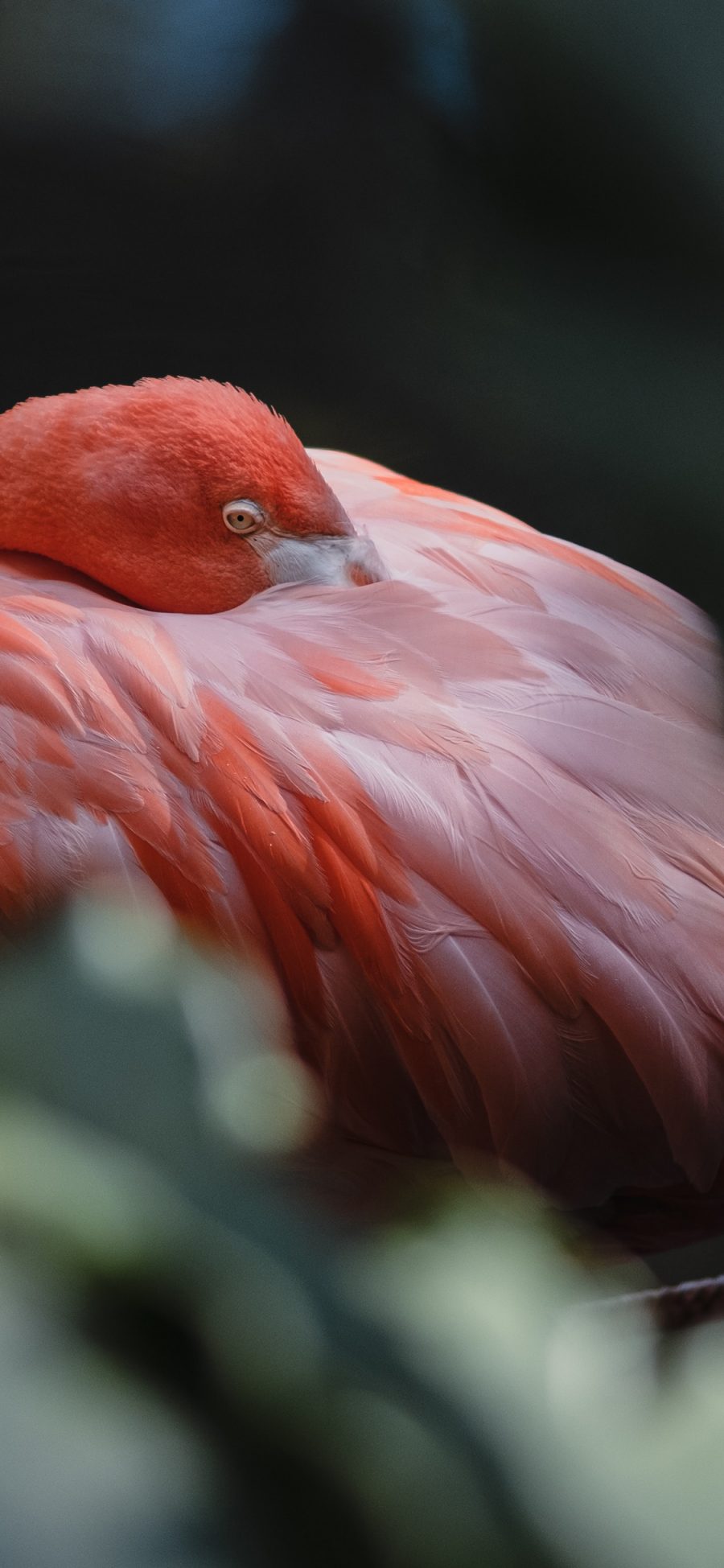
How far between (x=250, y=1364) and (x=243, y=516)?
0.67 m

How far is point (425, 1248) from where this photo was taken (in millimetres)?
342

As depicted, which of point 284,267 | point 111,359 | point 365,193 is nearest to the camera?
point 365,193

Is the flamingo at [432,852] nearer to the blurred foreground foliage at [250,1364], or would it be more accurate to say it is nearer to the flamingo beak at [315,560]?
the flamingo beak at [315,560]

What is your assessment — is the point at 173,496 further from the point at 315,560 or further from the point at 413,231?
the point at 413,231

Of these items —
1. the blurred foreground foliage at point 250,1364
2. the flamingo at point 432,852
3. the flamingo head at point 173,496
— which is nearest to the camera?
the blurred foreground foliage at point 250,1364

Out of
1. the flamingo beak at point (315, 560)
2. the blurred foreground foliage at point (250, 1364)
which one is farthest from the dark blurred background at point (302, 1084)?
the flamingo beak at point (315, 560)

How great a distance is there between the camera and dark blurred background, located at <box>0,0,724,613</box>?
479 mm

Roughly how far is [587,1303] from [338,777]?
15.6 inches

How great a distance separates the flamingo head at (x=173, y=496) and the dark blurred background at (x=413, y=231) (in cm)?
10

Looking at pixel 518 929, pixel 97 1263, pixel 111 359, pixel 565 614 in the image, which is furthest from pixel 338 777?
pixel 111 359

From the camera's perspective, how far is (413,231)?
759 mm

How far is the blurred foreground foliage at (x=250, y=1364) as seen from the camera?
258 millimetres

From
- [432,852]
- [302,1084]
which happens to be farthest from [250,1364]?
[432,852]

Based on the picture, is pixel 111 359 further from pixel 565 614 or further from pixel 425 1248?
pixel 425 1248
